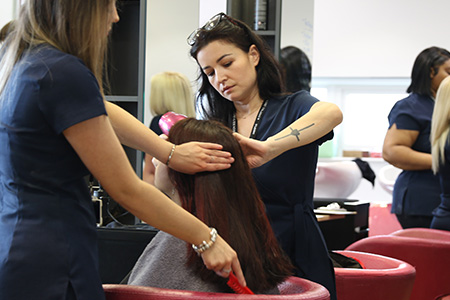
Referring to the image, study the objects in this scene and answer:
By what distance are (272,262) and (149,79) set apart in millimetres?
1468

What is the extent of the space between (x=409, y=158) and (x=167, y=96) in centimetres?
123

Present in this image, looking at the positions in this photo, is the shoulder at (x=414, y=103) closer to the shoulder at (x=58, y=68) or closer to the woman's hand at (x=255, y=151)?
the woman's hand at (x=255, y=151)

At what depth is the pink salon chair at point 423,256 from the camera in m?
2.30

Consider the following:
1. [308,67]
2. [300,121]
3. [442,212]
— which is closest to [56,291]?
[300,121]

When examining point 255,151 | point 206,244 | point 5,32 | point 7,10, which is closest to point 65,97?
point 5,32

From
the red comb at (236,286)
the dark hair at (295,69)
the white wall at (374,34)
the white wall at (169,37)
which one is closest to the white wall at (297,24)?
the dark hair at (295,69)

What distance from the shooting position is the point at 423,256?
2.32m

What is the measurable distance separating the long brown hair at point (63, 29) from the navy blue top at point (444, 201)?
1.99 m

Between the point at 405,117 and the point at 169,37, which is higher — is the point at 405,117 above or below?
below

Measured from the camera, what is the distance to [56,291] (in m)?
1.04

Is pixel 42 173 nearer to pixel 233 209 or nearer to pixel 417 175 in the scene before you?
pixel 233 209

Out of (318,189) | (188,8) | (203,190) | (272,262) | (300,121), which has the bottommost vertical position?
(318,189)

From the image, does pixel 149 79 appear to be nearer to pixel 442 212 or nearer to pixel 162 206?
pixel 442 212

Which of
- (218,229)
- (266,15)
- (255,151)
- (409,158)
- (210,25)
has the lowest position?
(409,158)
